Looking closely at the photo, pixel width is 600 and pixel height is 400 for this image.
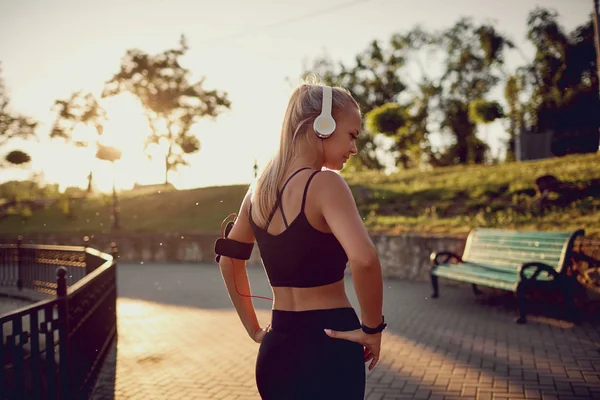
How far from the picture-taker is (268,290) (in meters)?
11.8

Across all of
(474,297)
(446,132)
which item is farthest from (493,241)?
(446,132)

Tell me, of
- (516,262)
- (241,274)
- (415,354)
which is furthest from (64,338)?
(516,262)

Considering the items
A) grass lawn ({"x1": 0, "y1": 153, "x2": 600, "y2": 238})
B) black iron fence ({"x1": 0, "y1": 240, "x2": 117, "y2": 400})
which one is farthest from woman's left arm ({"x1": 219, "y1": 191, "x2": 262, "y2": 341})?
grass lawn ({"x1": 0, "y1": 153, "x2": 600, "y2": 238})

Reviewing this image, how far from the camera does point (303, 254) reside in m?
1.88

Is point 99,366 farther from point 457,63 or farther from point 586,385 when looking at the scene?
point 457,63

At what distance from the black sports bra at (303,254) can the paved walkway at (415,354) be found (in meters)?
3.32

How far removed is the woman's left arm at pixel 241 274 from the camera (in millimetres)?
2293

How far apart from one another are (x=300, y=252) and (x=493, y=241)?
8.49m

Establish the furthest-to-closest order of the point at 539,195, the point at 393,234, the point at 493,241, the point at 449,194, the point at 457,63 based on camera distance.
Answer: the point at 457,63 < the point at 449,194 < the point at 539,195 < the point at 393,234 < the point at 493,241

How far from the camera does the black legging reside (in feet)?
6.21

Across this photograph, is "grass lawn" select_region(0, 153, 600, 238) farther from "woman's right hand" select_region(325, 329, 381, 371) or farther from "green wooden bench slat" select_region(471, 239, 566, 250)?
"woman's right hand" select_region(325, 329, 381, 371)

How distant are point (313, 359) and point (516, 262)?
25.8ft

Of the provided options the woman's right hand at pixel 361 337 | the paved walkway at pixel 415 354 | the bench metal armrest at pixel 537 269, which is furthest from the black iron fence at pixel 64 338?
the bench metal armrest at pixel 537 269

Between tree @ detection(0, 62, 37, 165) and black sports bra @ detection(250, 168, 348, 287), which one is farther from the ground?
tree @ detection(0, 62, 37, 165)
